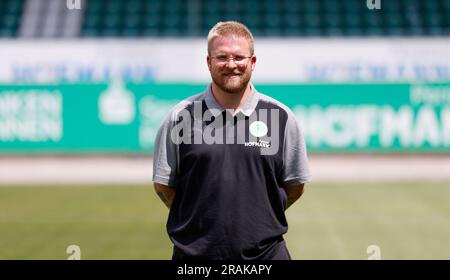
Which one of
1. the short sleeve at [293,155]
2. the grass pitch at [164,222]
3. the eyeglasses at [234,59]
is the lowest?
the grass pitch at [164,222]

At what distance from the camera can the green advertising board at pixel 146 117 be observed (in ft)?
49.2

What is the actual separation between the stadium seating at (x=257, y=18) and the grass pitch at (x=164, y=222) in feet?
21.6

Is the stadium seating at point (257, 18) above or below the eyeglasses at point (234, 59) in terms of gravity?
above

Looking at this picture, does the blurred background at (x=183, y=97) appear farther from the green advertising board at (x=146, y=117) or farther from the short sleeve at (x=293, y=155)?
the short sleeve at (x=293, y=155)

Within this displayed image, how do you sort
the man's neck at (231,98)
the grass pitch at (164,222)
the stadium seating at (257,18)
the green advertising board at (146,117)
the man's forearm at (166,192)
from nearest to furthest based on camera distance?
the man's neck at (231,98) → the man's forearm at (166,192) → the grass pitch at (164,222) → the green advertising board at (146,117) → the stadium seating at (257,18)

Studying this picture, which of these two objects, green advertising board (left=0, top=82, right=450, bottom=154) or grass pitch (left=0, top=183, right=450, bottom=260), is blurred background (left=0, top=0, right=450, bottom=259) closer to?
green advertising board (left=0, top=82, right=450, bottom=154)

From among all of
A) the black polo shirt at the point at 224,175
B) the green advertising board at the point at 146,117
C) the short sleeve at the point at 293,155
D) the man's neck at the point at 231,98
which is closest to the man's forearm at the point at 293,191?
the short sleeve at the point at 293,155

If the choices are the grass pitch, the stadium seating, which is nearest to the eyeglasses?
the grass pitch

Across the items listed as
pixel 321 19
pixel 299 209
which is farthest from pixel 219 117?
pixel 321 19

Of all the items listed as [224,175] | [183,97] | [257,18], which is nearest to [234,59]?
[224,175]

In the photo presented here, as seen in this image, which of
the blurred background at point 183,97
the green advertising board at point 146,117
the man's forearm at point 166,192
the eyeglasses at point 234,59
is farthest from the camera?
the green advertising board at point 146,117

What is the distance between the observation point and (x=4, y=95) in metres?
15.1

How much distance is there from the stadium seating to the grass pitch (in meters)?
6.57

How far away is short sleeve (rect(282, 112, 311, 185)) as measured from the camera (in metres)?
3.46
